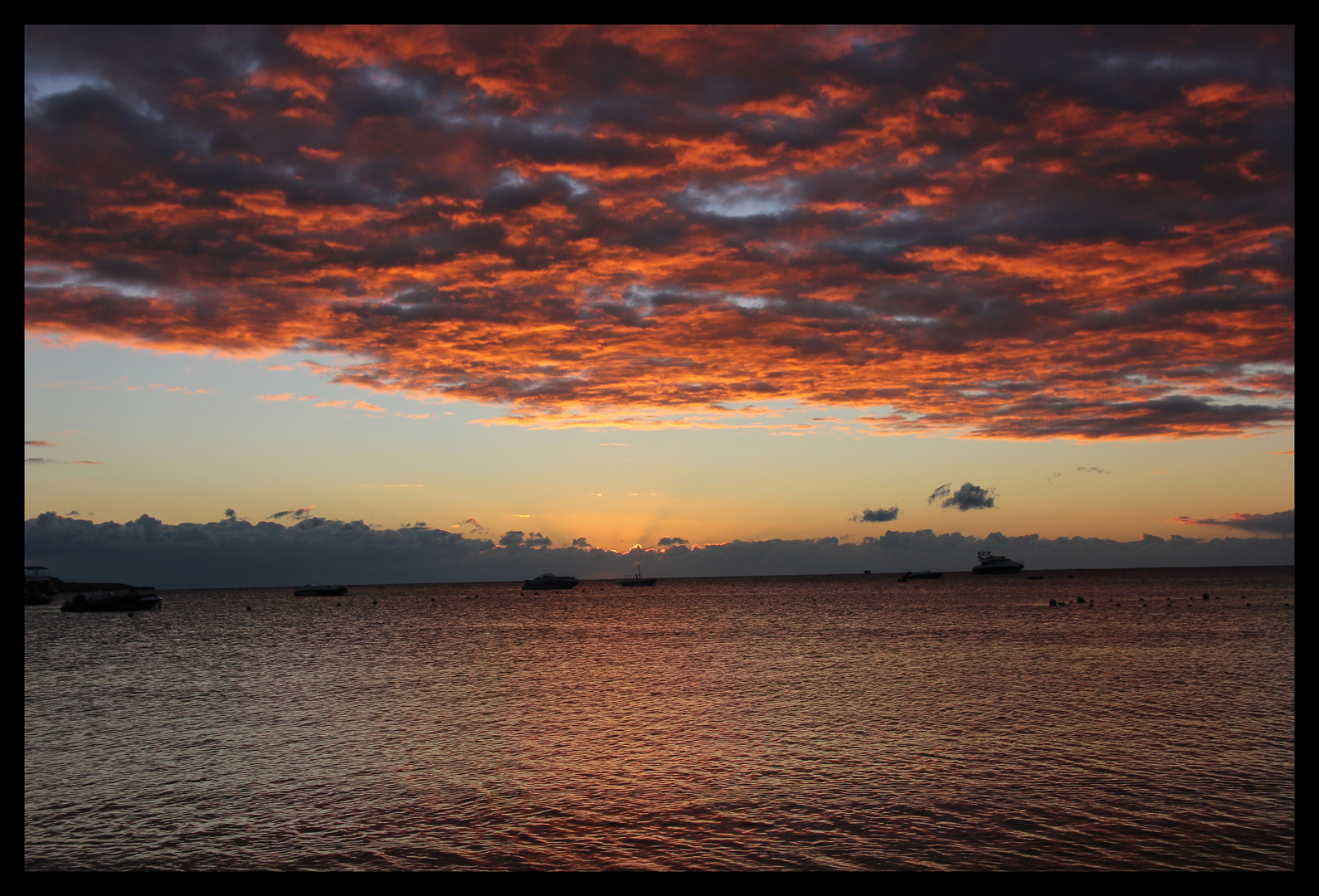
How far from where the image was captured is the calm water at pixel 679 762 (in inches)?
745

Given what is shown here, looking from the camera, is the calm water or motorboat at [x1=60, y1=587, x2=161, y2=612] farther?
motorboat at [x1=60, y1=587, x2=161, y2=612]

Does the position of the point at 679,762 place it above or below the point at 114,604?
above

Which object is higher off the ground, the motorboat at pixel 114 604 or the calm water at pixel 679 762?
the calm water at pixel 679 762

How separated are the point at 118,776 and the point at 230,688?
78.1ft

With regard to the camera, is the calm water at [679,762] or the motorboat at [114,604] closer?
the calm water at [679,762]

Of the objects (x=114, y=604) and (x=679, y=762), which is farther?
(x=114, y=604)

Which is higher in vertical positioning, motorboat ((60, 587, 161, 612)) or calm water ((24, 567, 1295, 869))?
calm water ((24, 567, 1295, 869))

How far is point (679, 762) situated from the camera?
27.1 meters

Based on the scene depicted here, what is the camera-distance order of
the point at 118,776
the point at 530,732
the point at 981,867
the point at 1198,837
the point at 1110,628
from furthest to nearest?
the point at 1110,628, the point at 530,732, the point at 118,776, the point at 1198,837, the point at 981,867

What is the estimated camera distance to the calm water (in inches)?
745

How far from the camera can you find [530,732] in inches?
1296

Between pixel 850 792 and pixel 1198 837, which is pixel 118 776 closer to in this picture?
pixel 850 792
